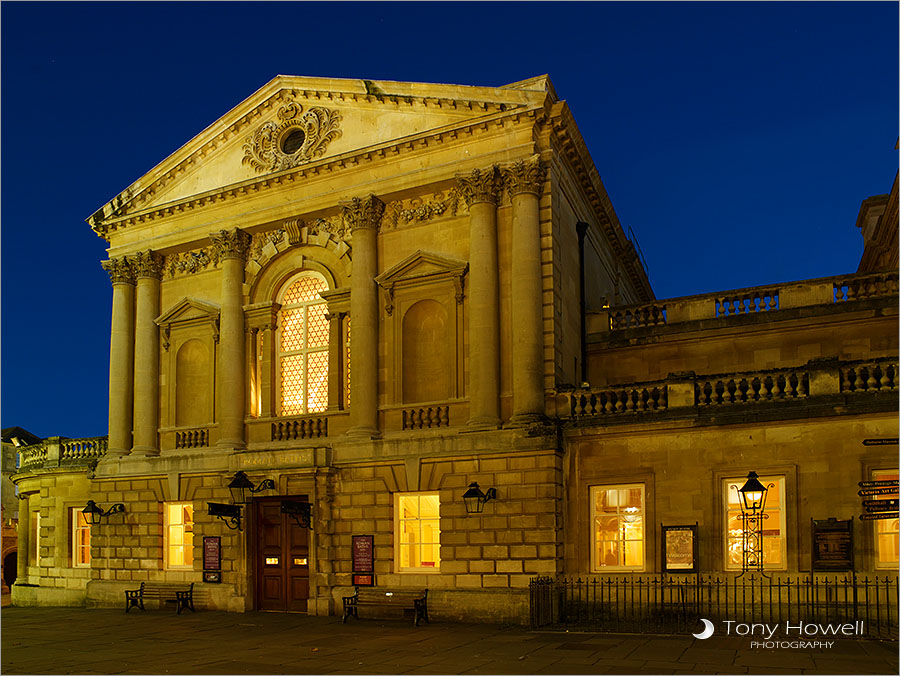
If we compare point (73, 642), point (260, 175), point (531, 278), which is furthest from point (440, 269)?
point (73, 642)

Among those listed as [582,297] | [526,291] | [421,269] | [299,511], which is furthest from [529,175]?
[299,511]

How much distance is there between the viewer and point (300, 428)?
24109 millimetres

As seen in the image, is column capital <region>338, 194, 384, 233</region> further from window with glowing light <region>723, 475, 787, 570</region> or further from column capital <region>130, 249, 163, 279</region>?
window with glowing light <region>723, 475, 787, 570</region>

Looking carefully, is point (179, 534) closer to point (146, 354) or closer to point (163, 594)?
point (163, 594)

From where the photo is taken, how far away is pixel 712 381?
19.6 metres

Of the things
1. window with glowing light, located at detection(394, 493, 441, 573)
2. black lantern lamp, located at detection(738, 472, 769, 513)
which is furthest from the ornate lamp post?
window with glowing light, located at detection(394, 493, 441, 573)

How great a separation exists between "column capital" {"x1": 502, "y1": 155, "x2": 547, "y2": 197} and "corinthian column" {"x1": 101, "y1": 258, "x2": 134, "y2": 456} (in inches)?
511

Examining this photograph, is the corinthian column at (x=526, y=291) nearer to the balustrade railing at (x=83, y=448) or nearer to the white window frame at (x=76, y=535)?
the balustrade railing at (x=83, y=448)

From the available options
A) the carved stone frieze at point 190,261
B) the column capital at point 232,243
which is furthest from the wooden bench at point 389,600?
the carved stone frieze at point 190,261

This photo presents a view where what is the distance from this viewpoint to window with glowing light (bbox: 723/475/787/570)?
18500 millimetres

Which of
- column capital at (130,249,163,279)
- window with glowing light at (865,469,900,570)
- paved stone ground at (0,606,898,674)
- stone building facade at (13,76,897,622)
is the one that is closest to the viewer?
paved stone ground at (0,606,898,674)

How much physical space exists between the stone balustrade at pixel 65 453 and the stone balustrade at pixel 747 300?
1606cm

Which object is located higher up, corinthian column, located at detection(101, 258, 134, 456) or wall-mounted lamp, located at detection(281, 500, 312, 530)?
corinthian column, located at detection(101, 258, 134, 456)

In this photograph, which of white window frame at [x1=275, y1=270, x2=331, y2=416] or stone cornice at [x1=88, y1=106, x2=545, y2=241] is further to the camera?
white window frame at [x1=275, y1=270, x2=331, y2=416]
